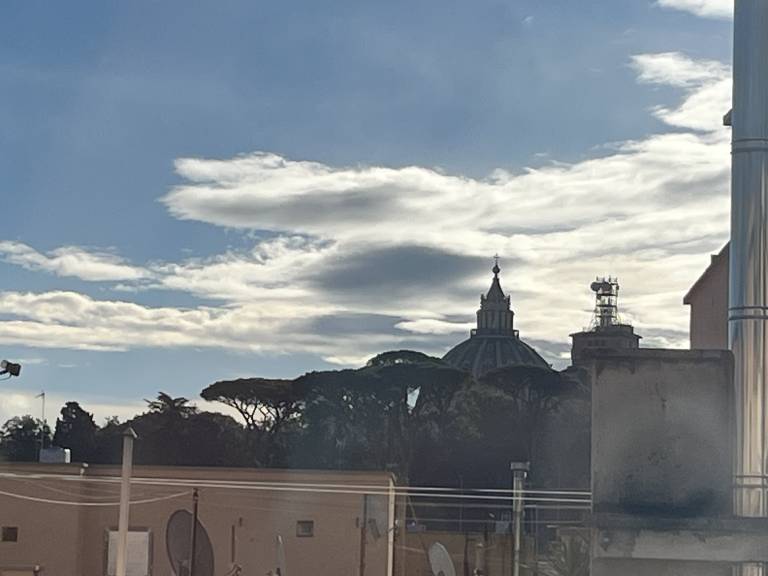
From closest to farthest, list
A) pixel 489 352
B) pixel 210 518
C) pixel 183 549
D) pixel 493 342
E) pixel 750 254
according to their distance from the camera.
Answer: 1. pixel 750 254
2. pixel 183 549
3. pixel 210 518
4. pixel 489 352
5. pixel 493 342

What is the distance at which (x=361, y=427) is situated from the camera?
140ft

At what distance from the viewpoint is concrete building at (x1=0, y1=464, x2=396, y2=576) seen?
81.0ft

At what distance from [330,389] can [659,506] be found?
121 ft

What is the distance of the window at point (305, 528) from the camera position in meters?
25.6

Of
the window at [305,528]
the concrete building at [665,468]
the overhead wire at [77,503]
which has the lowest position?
the window at [305,528]

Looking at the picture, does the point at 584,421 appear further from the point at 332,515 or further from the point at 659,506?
the point at 659,506

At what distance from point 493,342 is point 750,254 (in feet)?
303

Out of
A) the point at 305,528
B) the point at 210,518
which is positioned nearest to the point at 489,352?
the point at 305,528

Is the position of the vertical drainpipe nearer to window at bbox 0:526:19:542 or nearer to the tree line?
window at bbox 0:526:19:542

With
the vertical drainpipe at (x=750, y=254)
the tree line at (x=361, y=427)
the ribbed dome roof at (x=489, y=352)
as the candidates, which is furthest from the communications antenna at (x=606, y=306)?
the vertical drainpipe at (x=750, y=254)

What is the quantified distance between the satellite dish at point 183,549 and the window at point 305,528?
30.9 feet

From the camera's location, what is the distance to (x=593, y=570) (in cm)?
646

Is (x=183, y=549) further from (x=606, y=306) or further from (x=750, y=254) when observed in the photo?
(x=606, y=306)

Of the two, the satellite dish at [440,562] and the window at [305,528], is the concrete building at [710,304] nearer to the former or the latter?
the satellite dish at [440,562]
